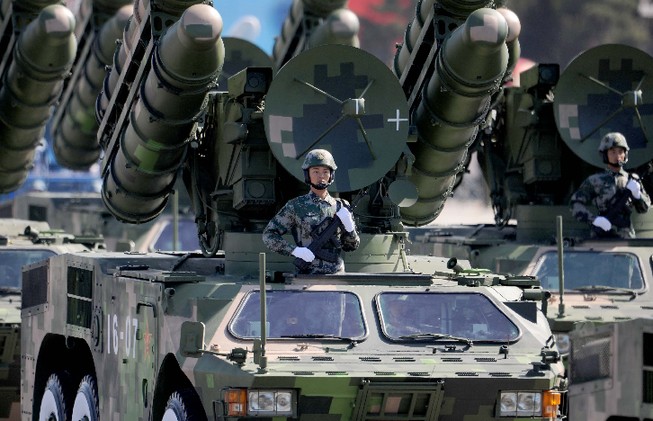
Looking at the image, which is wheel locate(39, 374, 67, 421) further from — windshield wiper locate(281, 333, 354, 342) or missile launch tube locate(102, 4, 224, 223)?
windshield wiper locate(281, 333, 354, 342)

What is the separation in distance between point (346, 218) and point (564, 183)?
21.2ft

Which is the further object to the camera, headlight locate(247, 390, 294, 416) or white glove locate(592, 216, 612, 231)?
white glove locate(592, 216, 612, 231)

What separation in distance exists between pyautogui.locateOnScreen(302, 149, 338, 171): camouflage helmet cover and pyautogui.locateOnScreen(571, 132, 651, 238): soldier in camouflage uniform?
462 cm

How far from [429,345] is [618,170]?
5.92 meters

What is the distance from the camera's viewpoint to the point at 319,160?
1409 centimetres

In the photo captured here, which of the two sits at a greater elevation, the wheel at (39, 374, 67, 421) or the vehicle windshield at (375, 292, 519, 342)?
the vehicle windshield at (375, 292, 519, 342)

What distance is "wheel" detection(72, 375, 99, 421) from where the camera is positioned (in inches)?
598

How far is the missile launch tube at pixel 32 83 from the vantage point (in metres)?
21.7

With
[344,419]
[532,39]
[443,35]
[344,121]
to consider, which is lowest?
[344,419]

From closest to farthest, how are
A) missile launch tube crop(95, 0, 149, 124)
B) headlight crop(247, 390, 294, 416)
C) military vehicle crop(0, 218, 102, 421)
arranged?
1. headlight crop(247, 390, 294, 416)
2. missile launch tube crop(95, 0, 149, 124)
3. military vehicle crop(0, 218, 102, 421)

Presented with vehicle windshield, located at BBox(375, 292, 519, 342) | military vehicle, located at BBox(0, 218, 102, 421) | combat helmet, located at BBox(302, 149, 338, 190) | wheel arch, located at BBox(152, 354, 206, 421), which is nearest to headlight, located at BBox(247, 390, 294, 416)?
vehicle windshield, located at BBox(375, 292, 519, 342)

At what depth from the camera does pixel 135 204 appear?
673 inches

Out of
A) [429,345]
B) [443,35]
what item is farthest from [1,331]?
[429,345]

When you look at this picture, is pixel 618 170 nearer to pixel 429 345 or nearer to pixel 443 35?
pixel 443 35
